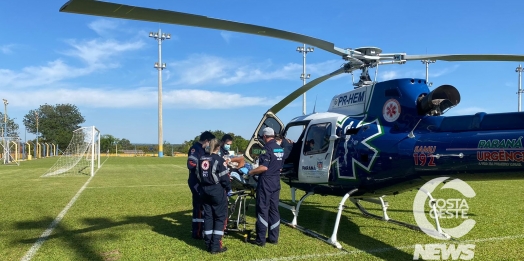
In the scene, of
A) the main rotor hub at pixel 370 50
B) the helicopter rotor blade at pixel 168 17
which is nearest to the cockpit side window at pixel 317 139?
the main rotor hub at pixel 370 50

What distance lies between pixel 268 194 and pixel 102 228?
11.9ft

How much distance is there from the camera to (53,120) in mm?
86000

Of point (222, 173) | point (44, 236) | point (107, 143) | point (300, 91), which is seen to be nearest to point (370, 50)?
point (300, 91)

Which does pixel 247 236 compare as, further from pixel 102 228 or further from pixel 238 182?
pixel 102 228

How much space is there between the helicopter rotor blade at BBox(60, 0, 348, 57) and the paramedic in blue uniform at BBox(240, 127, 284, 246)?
1921 mm

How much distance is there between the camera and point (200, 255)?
565 cm

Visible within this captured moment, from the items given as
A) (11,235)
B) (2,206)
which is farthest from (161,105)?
(11,235)

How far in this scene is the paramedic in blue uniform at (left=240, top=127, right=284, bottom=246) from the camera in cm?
614

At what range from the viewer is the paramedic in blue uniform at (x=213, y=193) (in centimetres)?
573

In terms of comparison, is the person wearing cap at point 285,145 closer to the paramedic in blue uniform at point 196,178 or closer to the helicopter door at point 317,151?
the helicopter door at point 317,151

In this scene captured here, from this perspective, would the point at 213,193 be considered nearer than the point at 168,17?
No

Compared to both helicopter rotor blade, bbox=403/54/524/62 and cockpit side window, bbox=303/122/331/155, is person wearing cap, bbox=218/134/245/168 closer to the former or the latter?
cockpit side window, bbox=303/122/331/155

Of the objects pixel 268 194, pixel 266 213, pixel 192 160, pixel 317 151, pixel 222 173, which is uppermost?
pixel 317 151

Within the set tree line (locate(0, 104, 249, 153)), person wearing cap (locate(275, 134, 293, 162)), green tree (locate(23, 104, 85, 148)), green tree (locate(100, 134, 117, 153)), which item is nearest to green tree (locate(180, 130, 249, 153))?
tree line (locate(0, 104, 249, 153))
